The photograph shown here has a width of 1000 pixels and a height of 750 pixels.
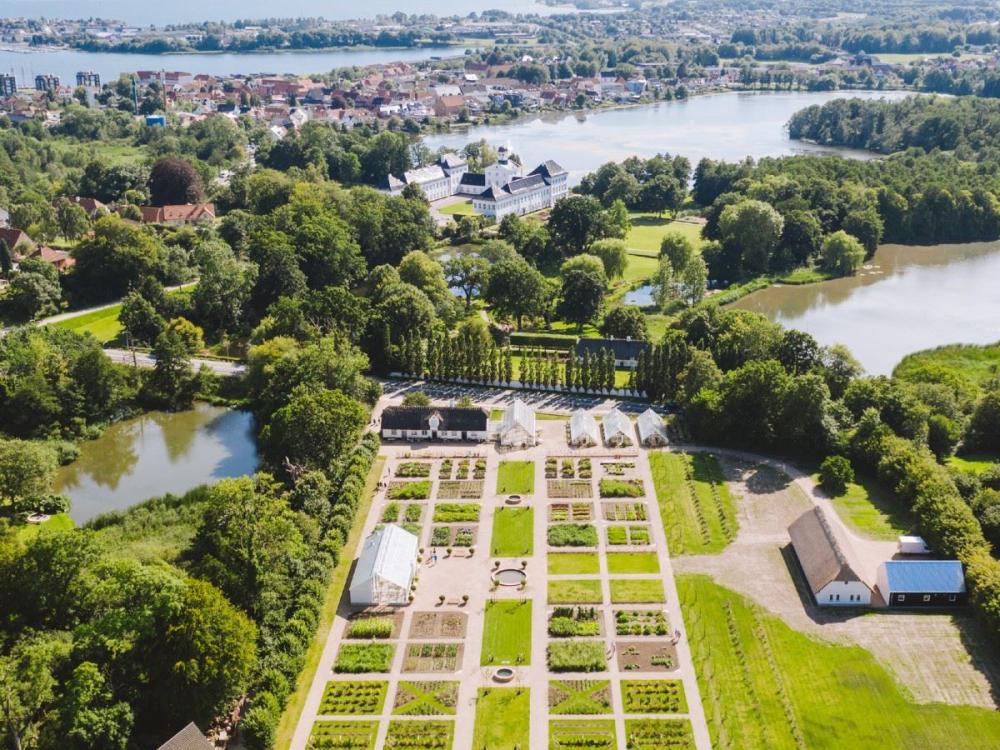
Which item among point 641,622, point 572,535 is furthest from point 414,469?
point 641,622

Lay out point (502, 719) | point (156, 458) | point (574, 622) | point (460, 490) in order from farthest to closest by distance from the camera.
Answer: point (156, 458) → point (460, 490) → point (574, 622) → point (502, 719)

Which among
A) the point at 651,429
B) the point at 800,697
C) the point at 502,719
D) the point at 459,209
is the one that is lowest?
the point at 800,697

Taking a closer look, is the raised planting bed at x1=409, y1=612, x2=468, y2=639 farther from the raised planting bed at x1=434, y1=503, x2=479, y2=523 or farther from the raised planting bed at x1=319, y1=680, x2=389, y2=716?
the raised planting bed at x1=434, y1=503, x2=479, y2=523

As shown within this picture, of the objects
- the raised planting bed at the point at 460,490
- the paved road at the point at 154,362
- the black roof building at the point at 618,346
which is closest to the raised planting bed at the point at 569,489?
the raised planting bed at the point at 460,490

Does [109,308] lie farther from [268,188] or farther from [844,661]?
[844,661]

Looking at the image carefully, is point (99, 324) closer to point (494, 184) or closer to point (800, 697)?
point (494, 184)
